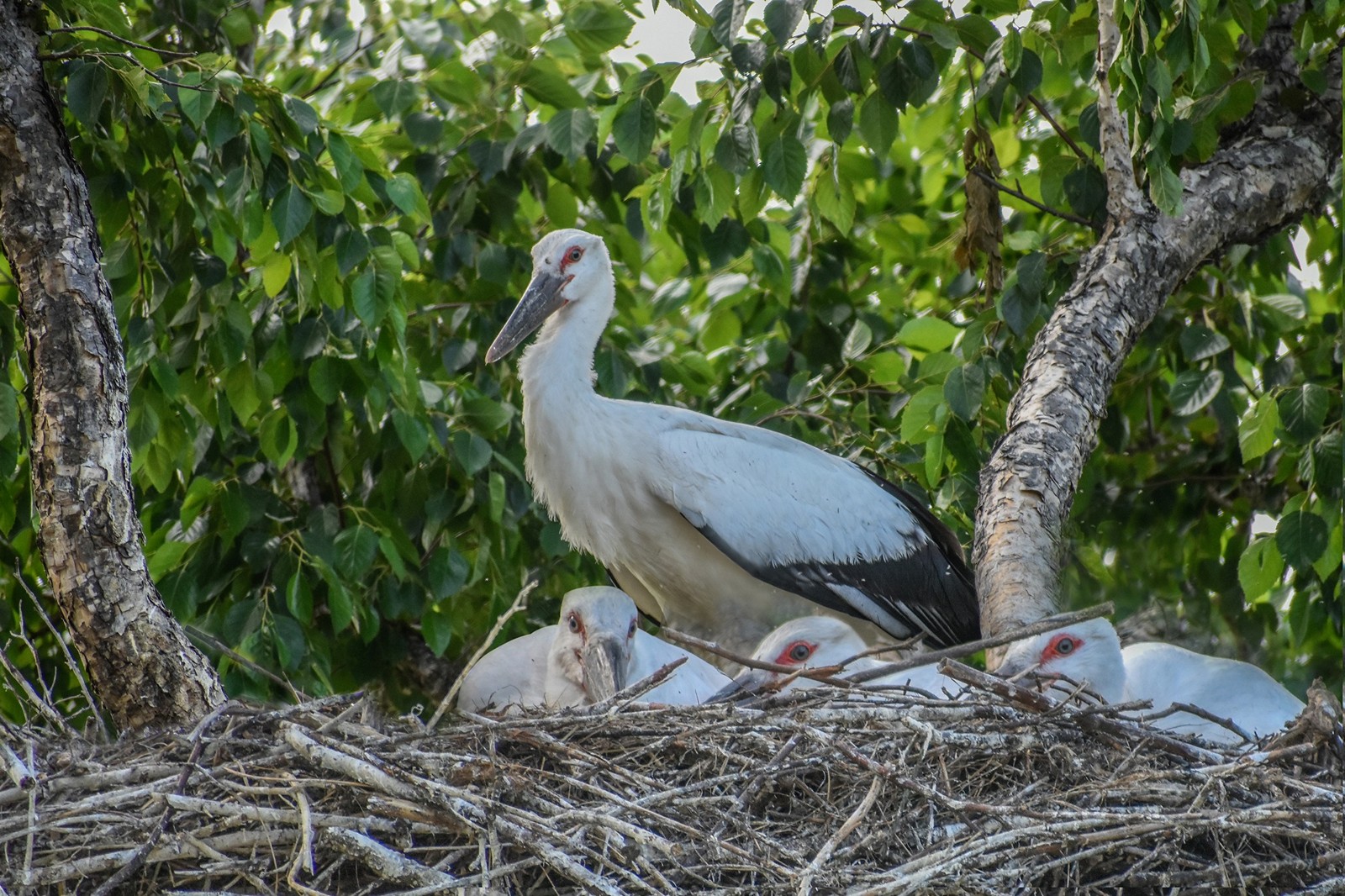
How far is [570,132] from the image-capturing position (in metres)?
5.24

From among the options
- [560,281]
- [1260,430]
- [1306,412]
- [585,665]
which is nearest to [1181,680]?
[1260,430]

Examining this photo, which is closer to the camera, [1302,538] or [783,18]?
[783,18]

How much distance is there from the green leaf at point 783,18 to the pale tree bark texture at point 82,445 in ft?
5.70

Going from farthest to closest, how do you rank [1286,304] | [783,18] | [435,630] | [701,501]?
[1286,304]
[435,630]
[701,501]
[783,18]

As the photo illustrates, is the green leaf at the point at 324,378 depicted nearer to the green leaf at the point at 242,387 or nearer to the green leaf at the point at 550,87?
the green leaf at the point at 242,387

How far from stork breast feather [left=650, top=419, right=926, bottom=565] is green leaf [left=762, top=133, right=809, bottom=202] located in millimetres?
899

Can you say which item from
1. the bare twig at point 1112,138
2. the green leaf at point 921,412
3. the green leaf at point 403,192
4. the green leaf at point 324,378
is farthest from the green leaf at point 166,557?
the bare twig at point 1112,138

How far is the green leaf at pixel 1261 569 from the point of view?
4609 mm

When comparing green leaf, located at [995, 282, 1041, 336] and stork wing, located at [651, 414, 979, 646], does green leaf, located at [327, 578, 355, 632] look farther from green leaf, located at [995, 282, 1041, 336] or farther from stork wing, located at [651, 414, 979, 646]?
green leaf, located at [995, 282, 1041, 336]

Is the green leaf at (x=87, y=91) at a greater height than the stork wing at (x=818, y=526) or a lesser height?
greater

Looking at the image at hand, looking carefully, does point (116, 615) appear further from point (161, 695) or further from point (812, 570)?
point (812, 570)

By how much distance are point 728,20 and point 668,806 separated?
2131 mm

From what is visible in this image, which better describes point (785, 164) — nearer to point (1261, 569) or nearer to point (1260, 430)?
point (1260, 430)

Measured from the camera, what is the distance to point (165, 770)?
120 inches
